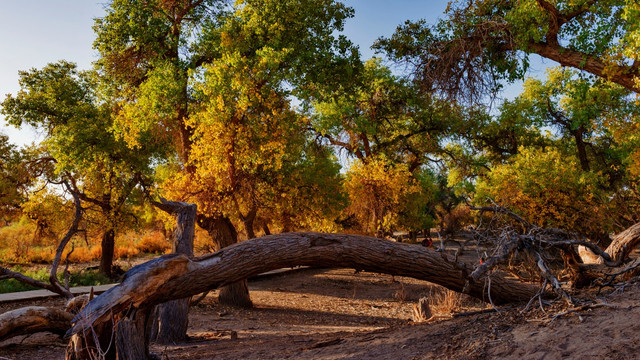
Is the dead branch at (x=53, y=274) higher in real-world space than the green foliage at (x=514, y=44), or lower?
lower

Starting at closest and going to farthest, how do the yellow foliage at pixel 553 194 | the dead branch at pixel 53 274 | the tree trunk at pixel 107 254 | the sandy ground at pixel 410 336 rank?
1. the sandy ground at pixel 410 336
2. the dead branch at pixel 53 274
3. the yellow foliage at pixel 553 194
4. the tree trunk at pixel 107 254

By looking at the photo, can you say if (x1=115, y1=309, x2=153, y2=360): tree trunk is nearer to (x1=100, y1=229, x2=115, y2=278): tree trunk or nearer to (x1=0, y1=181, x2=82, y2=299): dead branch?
(x1=0, y1=181, x2=82, y2=299): dead branch

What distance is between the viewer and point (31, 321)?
19.2ft

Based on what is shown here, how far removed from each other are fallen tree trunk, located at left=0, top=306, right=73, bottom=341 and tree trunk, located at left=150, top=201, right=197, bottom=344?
1.35 metres

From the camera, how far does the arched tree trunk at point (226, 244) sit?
36.9 ft

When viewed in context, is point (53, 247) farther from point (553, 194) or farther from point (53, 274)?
point (553, 194)

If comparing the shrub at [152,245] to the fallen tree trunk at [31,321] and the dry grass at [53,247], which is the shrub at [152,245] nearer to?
the dry grass at [53,247]

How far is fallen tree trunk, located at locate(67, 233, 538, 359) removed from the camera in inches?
167

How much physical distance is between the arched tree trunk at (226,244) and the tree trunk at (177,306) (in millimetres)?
4316

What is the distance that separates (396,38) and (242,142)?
196 inches

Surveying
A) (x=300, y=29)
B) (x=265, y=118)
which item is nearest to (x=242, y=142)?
(x=265, y=118)

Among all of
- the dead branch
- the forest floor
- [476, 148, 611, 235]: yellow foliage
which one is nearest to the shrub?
the forest floor

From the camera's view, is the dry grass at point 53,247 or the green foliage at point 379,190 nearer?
the green foliage at point 379,190

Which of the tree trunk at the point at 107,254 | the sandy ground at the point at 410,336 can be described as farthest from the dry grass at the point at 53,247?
the sandy ground at the point at 410,336
